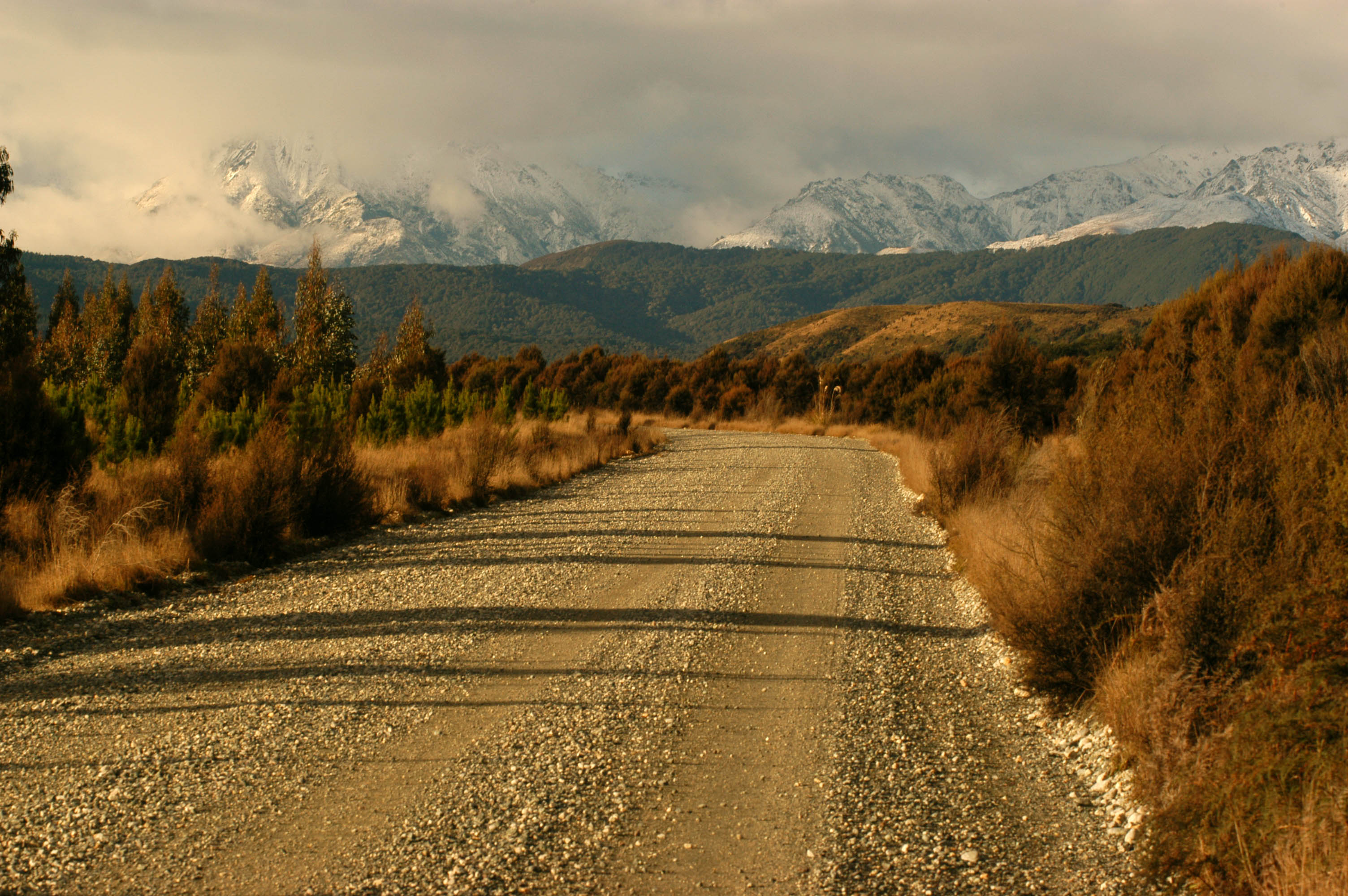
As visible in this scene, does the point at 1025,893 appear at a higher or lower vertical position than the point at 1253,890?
lower

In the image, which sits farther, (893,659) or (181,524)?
(181,524)

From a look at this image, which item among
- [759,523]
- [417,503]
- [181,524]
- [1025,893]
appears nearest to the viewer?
[1025,893]

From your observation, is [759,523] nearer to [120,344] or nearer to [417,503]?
[417,503]

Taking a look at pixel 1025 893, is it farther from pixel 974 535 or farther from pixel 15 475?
pixel 15 475

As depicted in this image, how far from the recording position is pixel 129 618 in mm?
7180

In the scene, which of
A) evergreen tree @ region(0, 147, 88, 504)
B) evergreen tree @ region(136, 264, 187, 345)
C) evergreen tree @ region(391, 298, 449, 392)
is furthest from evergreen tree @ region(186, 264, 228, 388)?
evergreen tree @ region(0, 147, 88, 504)

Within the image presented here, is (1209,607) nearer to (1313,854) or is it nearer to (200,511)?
(1313,854)

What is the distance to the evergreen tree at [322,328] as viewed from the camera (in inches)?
1120

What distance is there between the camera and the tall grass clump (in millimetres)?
3434

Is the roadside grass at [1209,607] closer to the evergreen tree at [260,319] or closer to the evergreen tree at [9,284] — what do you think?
the evergreen tree at [9,284]

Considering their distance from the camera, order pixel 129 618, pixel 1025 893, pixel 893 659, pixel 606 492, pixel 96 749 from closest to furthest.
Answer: pixel 1025 893 → pixel 96 749 → pixel 893 659 → pixel 129 618 → pixel 606 492

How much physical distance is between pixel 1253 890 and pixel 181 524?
9553 mm

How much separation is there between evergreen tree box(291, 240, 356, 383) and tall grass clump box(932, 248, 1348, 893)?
24.3 metres

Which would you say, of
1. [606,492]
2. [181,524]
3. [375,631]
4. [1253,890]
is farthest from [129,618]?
[606,492]
